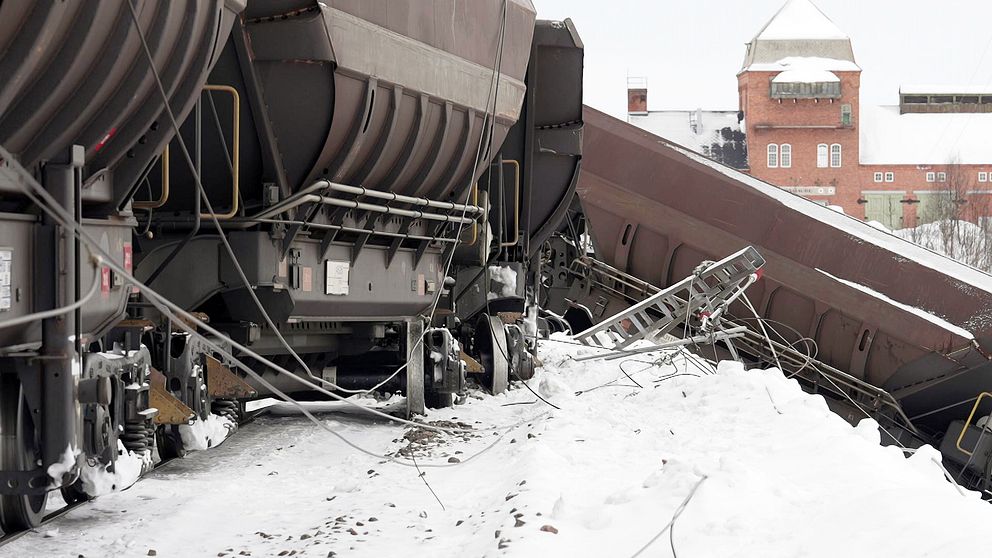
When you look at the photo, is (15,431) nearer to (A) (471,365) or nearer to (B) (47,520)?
(B) (47,520)

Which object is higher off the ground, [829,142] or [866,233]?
[829,142]

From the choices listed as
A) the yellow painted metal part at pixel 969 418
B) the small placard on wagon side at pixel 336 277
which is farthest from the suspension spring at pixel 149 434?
the yellow painted metal part at pixel 969 418

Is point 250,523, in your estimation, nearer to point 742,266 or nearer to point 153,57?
point 153,57

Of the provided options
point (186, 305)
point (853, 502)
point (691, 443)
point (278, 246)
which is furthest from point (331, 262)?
point (853, 502)

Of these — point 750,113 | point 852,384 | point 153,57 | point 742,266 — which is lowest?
point 852,384

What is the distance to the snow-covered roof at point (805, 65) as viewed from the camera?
8919 centimetres

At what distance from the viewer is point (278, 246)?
32.8 ft

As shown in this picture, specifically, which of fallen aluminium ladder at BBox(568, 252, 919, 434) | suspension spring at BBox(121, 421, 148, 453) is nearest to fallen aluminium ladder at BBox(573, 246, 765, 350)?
fallen aluminium ladder at BBox(568, 252, 919, 434)

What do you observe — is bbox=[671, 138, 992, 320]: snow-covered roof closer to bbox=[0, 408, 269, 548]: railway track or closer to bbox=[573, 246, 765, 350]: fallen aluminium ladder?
bbox=[573, 246, 765, 350]: fallen aluminium ladder

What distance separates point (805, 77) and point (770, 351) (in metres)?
74.5

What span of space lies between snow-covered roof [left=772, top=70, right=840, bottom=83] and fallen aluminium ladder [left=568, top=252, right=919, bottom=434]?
72135mm

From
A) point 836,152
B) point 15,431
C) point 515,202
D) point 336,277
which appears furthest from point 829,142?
point 15,431

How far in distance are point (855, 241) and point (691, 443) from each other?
913 cm

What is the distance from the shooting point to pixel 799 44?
9200cm
